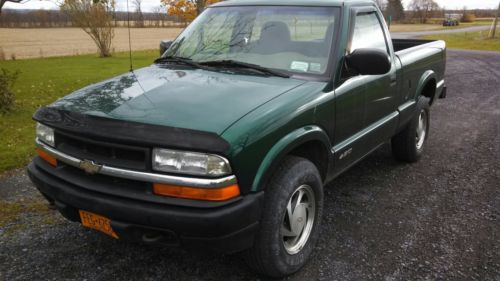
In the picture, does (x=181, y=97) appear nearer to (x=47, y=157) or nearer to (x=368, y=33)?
(x=47, y=157)

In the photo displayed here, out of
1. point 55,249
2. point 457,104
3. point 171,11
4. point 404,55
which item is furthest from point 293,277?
point 171,11

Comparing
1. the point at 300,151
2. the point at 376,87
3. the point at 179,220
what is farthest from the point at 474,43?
the point at 179,220

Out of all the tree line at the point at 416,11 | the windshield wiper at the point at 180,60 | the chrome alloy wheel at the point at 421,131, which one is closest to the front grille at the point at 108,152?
the windshield wiper at the point at 180,60

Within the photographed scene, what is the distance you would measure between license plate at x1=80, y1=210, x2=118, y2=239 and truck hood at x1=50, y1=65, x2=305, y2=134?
22.7 inches

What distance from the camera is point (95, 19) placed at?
56.7 feet

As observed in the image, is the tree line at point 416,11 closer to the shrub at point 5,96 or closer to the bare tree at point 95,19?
the bare tree at point 95,19

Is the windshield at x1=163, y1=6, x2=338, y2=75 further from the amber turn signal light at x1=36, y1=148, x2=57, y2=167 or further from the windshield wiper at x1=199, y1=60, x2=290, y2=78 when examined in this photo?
the amber turn signal light at x1=36, y1=148, x2=57, y2=167

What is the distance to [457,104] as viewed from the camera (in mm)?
8578

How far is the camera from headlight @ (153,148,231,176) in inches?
87.4

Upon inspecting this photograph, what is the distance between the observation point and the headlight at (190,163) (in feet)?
7.28

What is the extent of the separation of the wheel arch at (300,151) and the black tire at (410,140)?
207 cm

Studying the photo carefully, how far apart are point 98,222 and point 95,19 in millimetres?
16641

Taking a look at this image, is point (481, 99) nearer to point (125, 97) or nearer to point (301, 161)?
point (301, 161)

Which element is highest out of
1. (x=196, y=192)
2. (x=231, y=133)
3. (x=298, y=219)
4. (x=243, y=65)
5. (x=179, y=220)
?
(x=243, y=65)
